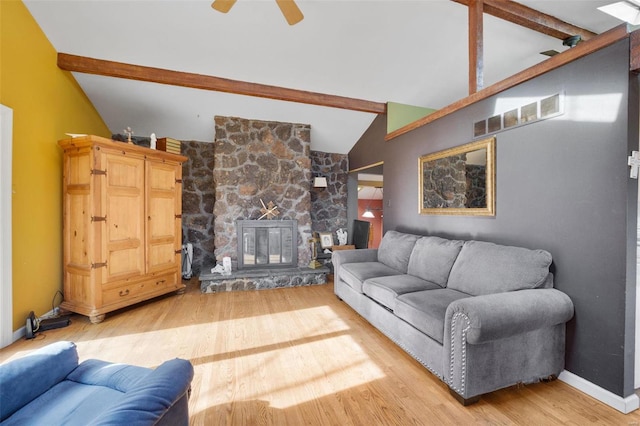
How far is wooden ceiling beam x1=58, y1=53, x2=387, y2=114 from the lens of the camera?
313 centimetres

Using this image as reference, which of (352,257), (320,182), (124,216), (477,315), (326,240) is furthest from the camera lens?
(326,240)

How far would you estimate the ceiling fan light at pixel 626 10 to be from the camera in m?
1.71

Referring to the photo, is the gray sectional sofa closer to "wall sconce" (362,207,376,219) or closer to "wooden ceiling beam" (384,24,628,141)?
"wooden ceiling beam" (384,24,628,141)

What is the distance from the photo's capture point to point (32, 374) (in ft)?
3.69

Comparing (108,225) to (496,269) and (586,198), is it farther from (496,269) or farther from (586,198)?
(586,198)

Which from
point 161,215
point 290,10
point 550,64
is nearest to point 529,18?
point 550,64

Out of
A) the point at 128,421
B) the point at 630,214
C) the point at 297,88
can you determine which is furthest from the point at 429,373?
the point at 297,88

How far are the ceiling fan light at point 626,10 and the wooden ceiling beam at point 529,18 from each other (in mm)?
988

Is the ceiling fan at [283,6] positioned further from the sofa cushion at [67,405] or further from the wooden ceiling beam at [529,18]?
the sofa cushion at [67,405]

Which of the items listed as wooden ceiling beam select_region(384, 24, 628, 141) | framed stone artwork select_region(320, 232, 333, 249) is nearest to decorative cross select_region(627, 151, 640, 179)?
wooden ceiling beam select_region(384, 24, 628, 141)

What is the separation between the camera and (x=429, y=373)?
81.0 inches

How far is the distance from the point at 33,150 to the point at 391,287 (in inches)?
147

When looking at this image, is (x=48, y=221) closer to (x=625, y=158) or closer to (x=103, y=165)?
(x=103, y=165)

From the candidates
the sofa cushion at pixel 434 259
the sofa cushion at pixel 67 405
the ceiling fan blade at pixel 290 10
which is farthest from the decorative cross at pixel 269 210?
the sofa cushion at pixel 67 405
